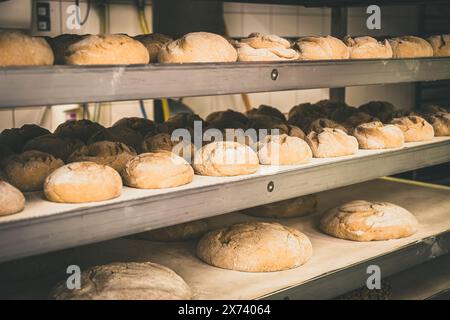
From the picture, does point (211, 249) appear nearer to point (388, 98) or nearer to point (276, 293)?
point (276, 293)

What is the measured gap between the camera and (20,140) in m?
2.36

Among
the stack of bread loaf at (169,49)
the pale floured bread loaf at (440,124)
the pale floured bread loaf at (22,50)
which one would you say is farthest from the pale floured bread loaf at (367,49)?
the pale floured bread loaf at (22,50)

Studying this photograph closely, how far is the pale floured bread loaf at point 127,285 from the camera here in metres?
1.78

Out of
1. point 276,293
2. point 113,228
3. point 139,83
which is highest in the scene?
point 139,83

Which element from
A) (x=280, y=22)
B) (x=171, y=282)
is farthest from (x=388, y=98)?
(x=171, y=282)

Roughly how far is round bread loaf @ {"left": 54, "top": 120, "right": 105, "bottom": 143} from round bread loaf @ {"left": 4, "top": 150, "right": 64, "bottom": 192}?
420 millimetres

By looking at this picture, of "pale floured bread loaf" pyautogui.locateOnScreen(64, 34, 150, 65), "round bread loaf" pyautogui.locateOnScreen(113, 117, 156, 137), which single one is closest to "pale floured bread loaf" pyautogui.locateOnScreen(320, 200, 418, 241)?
"round bread loaf" pyautogui.locateOnScreen(113, 117, 156, 137)

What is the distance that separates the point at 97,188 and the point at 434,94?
442 cm

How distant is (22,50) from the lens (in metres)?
1.61

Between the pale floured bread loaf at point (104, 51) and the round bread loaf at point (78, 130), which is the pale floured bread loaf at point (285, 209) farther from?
the pale floured bread loaf at point (104, 51)

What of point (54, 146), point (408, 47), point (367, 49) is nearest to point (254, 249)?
point (54, 146)

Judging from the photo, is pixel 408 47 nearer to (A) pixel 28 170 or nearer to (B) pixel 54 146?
(B) pixel 54 146

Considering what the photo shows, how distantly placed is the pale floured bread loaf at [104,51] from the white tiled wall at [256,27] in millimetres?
1659

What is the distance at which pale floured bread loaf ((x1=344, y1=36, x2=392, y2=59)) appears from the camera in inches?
102
